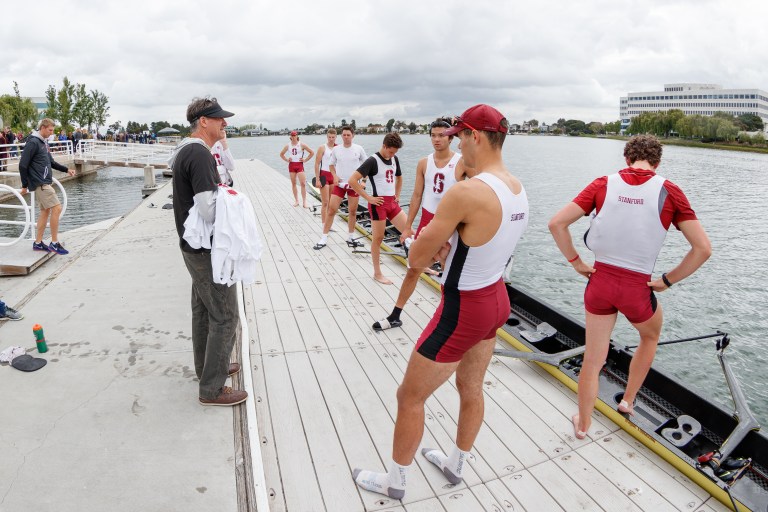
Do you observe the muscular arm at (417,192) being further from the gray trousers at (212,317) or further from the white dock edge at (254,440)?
the gray trousers at (212,317)

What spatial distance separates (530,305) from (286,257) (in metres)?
3.89

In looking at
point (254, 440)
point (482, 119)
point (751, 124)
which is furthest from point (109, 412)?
point (751, 124)

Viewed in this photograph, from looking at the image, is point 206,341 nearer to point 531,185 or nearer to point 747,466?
point 747,466

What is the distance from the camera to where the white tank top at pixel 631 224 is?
2.74 m

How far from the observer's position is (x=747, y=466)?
2.83 meters

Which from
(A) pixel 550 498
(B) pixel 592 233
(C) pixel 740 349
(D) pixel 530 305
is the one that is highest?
(B) pixel 592 233

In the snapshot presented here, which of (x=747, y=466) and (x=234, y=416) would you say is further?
(x=234, y=416)

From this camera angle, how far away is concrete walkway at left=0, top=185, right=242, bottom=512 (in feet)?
8.23

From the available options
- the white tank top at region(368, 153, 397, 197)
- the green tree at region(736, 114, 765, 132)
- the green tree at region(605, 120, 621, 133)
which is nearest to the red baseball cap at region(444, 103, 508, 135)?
the white tank top at region(368, 153, 397, 197)

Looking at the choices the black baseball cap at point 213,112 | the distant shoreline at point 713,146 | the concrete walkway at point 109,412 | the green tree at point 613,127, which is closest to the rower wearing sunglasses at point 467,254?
the concrete walkway at point 109,412

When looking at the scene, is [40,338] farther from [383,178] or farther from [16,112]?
[16,112]

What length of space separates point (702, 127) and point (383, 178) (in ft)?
344

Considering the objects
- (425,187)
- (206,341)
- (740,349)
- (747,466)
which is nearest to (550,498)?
(747,466)

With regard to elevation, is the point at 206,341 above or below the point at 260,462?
above
